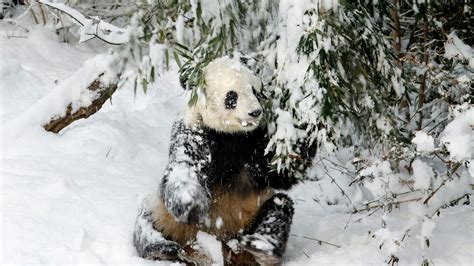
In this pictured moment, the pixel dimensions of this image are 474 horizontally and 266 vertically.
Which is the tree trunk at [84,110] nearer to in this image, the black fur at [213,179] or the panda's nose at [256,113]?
the black fur at [213,179]

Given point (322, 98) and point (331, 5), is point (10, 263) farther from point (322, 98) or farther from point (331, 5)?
point (331, 5)

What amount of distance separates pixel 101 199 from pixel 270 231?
1.23 meters

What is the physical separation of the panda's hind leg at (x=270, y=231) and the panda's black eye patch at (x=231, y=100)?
602 millimetres

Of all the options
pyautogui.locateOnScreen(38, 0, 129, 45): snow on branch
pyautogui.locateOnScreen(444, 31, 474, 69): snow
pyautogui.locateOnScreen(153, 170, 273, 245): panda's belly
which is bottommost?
pyautogui.locateOnScreen(153, 170, 273, 245): panda's belly

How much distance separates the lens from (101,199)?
4020 mm

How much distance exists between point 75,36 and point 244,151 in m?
4.80

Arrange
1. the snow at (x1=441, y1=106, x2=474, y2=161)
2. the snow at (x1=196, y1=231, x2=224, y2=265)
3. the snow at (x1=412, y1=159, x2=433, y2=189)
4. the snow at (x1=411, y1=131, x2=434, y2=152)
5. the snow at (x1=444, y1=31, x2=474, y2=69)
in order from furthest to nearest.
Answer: the snow at (x1=444, y1=31, x2=474, y2=69) < the snow at (x1=196, y1=231, x2=224, y2=265) < the snow at (x1=412, y1=159, x2=433, y2=189) < the snow at (x1=411, y1=131, x2=434, y2=152) < the snow at (x1=441, y1=106, x2=474, y2=161)

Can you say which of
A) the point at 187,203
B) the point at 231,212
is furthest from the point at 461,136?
the point at 187,203

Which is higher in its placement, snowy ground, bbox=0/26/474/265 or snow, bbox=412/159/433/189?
snow, bbox=412/159/433/189

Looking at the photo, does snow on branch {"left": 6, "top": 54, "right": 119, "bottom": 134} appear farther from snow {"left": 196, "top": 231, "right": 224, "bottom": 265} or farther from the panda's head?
snow {"left": 196, "top": 231, "right": 224, "bottom": 265}

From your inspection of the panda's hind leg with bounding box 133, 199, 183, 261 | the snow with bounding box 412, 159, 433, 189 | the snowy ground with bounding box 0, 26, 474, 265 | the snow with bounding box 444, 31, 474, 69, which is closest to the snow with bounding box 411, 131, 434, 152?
the snow with bounding box 412, 159, 433, 189

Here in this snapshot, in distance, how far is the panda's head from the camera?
10.8 feet

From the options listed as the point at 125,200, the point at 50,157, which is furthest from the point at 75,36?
the point at 125,200

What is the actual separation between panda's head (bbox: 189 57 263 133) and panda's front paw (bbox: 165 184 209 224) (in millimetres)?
376
